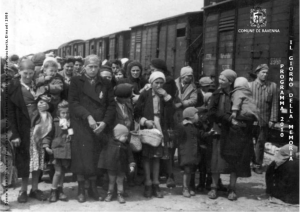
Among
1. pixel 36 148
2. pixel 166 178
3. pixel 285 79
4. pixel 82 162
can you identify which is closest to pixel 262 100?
pixel 285 79

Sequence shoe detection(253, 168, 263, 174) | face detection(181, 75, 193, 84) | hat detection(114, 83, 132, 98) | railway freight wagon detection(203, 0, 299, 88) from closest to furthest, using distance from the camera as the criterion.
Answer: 1. hat detection(114, 83, 132, 98)
2. face detection(181, 75, 193, 84)
3. shoe detection(253, 168, 263, 174)
4. railway freight wagon detection(203, 0, 299, 88)

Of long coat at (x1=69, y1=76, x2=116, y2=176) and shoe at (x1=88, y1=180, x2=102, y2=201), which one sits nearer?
long coat at (x1=69, y1=76, x2=116, y2=176)

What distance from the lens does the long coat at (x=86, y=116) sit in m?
4.41

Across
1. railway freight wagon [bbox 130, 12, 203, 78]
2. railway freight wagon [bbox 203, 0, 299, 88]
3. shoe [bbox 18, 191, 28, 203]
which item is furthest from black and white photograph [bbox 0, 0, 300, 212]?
railway freight wagon [bbox 130, 12, 203, 78]

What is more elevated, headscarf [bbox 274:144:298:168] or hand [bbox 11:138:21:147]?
hand [bbox 11:138:21:147]

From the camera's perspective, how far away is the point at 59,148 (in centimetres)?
441

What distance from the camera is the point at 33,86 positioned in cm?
475

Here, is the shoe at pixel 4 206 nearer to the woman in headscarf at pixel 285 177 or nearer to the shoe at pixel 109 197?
the shoe at pixel 109 197

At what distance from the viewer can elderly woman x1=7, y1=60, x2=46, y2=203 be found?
417 centimetres

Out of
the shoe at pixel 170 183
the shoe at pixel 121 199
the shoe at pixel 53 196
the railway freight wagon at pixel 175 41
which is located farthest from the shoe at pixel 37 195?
the railway freight wagon at pixel 175 41

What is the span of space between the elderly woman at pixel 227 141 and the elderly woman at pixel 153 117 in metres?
0.66

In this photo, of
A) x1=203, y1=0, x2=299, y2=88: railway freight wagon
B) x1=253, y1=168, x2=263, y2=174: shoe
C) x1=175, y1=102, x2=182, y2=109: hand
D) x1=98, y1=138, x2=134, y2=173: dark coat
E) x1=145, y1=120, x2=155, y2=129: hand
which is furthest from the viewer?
x1=203, y1=0, x2=299, y2=88: railway freight wagon

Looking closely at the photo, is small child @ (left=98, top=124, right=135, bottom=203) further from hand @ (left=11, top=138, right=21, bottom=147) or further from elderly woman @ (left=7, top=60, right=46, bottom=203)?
hand @ (left=11, top=138, right=21, bottom=147)

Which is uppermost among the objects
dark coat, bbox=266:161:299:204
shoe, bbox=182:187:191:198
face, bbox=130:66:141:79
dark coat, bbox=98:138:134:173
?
face, bbox=130:66:141:79
